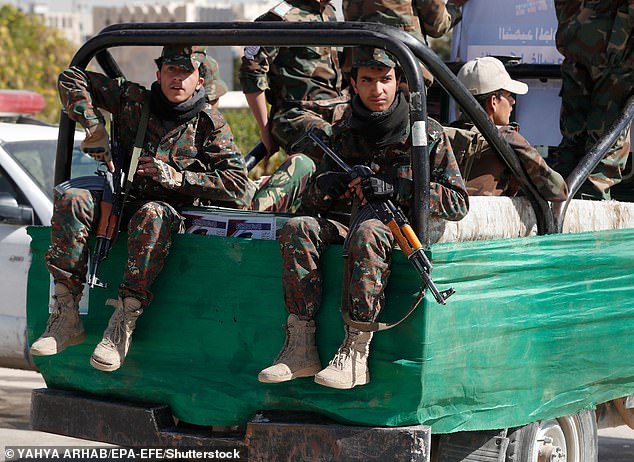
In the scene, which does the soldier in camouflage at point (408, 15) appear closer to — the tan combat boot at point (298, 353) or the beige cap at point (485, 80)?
the beige cap at point (485, 80)

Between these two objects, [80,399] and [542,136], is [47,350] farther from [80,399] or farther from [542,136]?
[542,136]

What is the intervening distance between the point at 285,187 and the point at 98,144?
3.01ft

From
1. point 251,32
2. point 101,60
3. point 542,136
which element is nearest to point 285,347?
point 251,32

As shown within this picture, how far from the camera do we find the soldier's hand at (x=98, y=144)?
4.79m

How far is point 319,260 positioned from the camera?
13.8 ft

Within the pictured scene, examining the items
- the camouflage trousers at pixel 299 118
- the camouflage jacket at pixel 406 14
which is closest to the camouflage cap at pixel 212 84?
the camouflage trousers at pixel 299 118

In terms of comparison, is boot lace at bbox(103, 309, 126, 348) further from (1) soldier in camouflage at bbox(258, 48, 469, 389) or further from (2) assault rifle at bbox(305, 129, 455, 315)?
(2) assault rifle at bbox(305, 129, 455, 315)

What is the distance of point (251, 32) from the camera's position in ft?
14.3

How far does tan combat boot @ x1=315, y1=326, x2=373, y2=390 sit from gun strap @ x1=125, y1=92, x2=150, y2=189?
116 centimetres

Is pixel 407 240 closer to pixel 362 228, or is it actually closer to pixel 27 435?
pixel 362 228

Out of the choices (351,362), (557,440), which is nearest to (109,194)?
(351,362)

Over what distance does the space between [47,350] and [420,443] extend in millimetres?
1463

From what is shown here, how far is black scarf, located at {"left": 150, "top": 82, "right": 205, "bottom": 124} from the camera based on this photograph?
491 cm

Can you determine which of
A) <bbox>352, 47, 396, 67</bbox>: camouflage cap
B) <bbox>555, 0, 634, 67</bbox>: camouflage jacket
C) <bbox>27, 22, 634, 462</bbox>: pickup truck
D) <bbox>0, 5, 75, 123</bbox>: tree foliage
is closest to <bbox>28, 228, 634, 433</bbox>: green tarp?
<bbox>27, 22, 634, 462</bbox>: pickup truck
